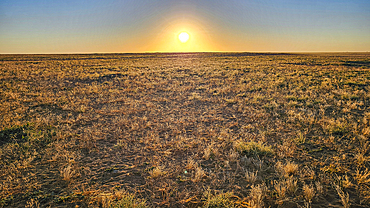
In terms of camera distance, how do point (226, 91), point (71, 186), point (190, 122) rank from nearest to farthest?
point (71, 186) → point (190, 122) → point (226, 91)

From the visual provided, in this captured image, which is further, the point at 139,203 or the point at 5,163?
the point at 5,163

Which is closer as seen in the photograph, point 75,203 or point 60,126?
point 75,203

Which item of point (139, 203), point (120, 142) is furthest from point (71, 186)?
point (120, 142)

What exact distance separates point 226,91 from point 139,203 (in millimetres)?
11753

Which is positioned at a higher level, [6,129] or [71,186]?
[6,129]

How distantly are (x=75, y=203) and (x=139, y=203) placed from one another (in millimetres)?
1323

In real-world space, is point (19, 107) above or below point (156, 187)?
above

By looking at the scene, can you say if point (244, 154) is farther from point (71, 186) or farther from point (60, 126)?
point (60, 126)

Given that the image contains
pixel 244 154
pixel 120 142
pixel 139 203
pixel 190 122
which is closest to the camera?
pixel 139 203

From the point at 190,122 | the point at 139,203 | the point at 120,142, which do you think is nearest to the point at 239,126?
the point at 190,122

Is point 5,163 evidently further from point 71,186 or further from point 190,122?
point 190,122

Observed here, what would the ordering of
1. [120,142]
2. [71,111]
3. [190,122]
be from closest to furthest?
[120,142], [190,122], [71,111]

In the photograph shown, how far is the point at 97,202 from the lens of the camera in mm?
3535

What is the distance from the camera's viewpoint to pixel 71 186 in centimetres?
406
